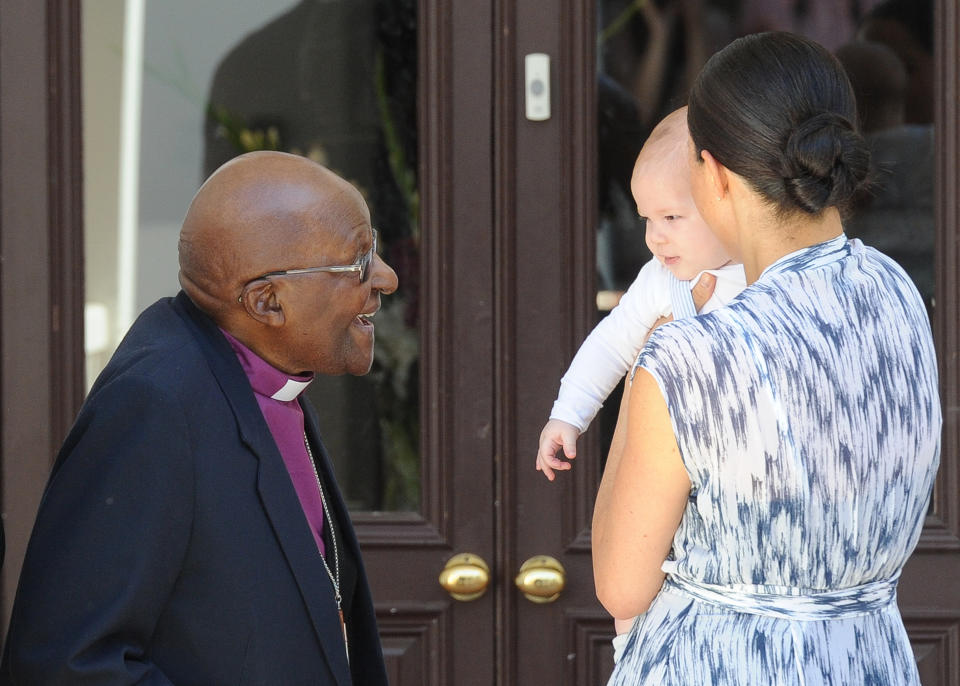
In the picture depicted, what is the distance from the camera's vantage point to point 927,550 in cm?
296

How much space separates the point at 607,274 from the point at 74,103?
53.7 inches

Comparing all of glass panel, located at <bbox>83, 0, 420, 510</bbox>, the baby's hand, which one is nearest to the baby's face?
the baby's hand

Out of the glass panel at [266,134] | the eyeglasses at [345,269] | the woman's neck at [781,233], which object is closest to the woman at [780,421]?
the woman's neck at [781,233]

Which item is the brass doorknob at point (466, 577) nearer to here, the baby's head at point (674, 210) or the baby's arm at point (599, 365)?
the baby's arm at point (599, 365)

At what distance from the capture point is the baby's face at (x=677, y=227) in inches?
79.4

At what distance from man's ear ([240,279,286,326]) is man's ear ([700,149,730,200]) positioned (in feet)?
2.04

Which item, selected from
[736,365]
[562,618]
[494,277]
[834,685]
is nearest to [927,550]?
[562,618]

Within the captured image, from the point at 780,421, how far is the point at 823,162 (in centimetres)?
32

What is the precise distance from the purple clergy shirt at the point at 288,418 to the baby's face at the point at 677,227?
628 mm

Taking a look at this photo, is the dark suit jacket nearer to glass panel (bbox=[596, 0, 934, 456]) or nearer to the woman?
the woman

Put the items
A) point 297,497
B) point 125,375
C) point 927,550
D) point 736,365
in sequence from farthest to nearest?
point 927,550 < point 297,497 < point 125,375 < point 736,365

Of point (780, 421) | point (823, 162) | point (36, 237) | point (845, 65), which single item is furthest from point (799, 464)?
point (36, 237)

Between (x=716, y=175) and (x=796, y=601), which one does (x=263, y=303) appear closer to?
(x=716, y=175)

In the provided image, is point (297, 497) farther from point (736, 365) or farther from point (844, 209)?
point (844, 209)
